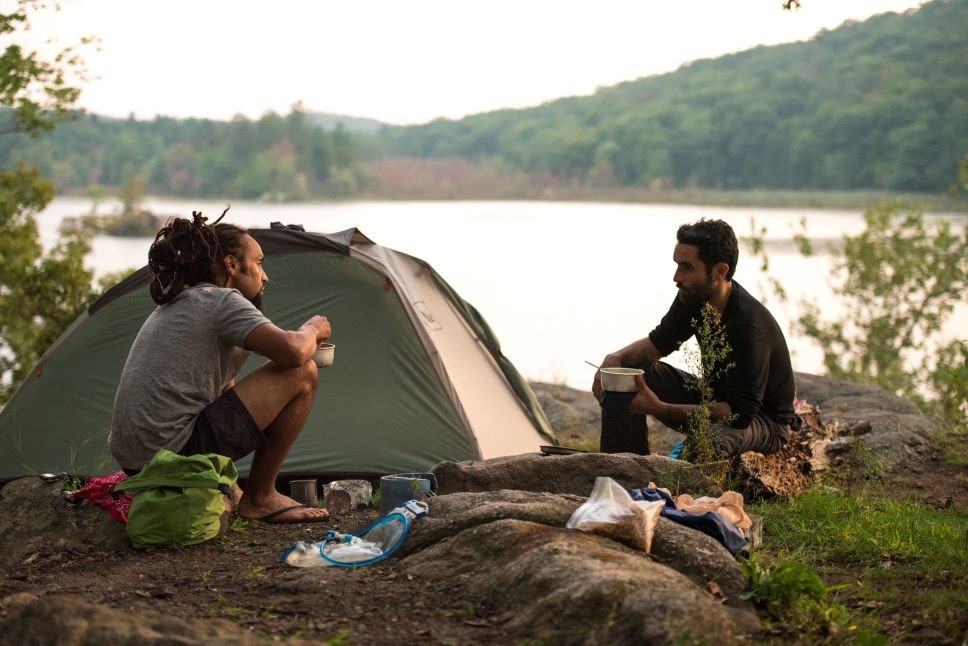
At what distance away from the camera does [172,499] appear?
12.6ft

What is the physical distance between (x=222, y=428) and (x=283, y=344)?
1.41ft

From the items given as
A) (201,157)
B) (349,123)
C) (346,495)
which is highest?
(349,123)

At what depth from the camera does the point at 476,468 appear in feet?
14.5

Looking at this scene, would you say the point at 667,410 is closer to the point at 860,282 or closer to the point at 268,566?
the point at 268,566

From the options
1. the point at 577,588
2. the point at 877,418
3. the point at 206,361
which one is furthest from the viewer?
the point at 877,418

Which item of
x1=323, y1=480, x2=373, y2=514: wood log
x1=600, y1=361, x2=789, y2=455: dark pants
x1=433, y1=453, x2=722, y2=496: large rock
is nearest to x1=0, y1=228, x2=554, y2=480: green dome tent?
x1=323, y1=480, x2=373, y2=514: wood log

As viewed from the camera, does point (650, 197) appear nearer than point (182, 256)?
No

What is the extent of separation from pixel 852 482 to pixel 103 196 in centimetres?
1187

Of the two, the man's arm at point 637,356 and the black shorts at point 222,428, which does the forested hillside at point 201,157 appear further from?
the black shorts at point 222,428

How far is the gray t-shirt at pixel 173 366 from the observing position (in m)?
4.03

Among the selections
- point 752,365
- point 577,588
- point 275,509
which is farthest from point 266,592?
point 752,365


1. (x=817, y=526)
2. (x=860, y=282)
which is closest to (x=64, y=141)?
(x=860, y=282)

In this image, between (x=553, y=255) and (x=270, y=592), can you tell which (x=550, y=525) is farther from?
(x=553, y=255)

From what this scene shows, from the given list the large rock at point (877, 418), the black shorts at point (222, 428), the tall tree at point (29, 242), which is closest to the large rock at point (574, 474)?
the black shorts at point (222, 428)
